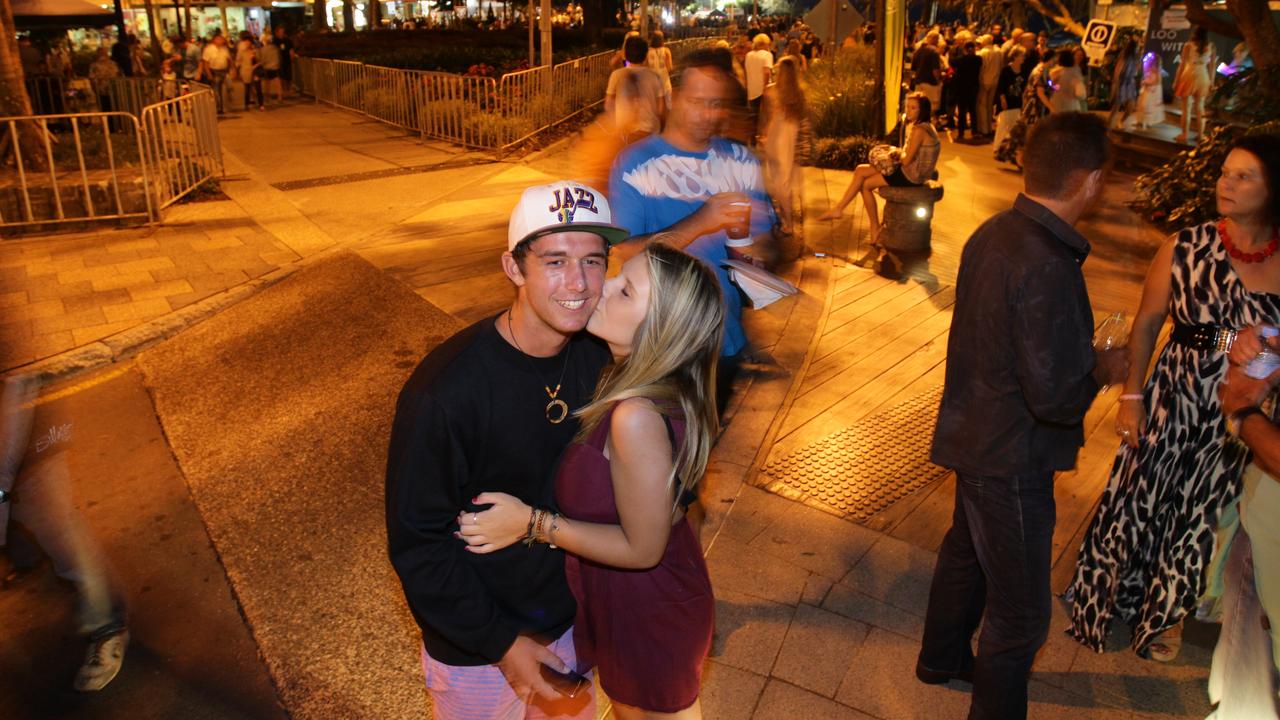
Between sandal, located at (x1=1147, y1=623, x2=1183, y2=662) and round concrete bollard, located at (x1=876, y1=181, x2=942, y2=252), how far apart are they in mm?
6072

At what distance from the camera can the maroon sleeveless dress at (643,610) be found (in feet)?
7.45

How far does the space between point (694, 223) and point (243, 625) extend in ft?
8.45

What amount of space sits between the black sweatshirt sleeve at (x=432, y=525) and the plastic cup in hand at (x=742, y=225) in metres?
2.12

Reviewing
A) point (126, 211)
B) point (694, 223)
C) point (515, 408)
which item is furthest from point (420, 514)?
point (126, 211)

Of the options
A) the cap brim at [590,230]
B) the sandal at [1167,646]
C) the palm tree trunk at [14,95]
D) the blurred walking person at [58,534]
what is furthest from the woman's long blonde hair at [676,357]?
the palm tree trunk at [14,95]

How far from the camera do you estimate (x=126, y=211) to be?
10422 mm

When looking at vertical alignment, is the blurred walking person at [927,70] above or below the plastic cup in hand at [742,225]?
above

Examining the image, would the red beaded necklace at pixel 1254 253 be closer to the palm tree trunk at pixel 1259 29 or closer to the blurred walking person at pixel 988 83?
the palm tree trunk at pixel 1259 29

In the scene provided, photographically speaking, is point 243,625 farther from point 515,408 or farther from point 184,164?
point 184,164

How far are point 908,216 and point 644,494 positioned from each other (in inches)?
311

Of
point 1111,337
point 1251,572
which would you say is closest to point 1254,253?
point 1111,337

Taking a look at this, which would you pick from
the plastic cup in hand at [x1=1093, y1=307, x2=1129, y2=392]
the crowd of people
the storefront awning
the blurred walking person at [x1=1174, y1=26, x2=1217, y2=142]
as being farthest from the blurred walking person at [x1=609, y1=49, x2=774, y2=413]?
the storefront awning

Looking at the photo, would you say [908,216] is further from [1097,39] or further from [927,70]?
[1097,39]

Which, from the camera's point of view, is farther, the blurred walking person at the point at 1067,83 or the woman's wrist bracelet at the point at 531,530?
the blurred walking person at the point at 1067,83
